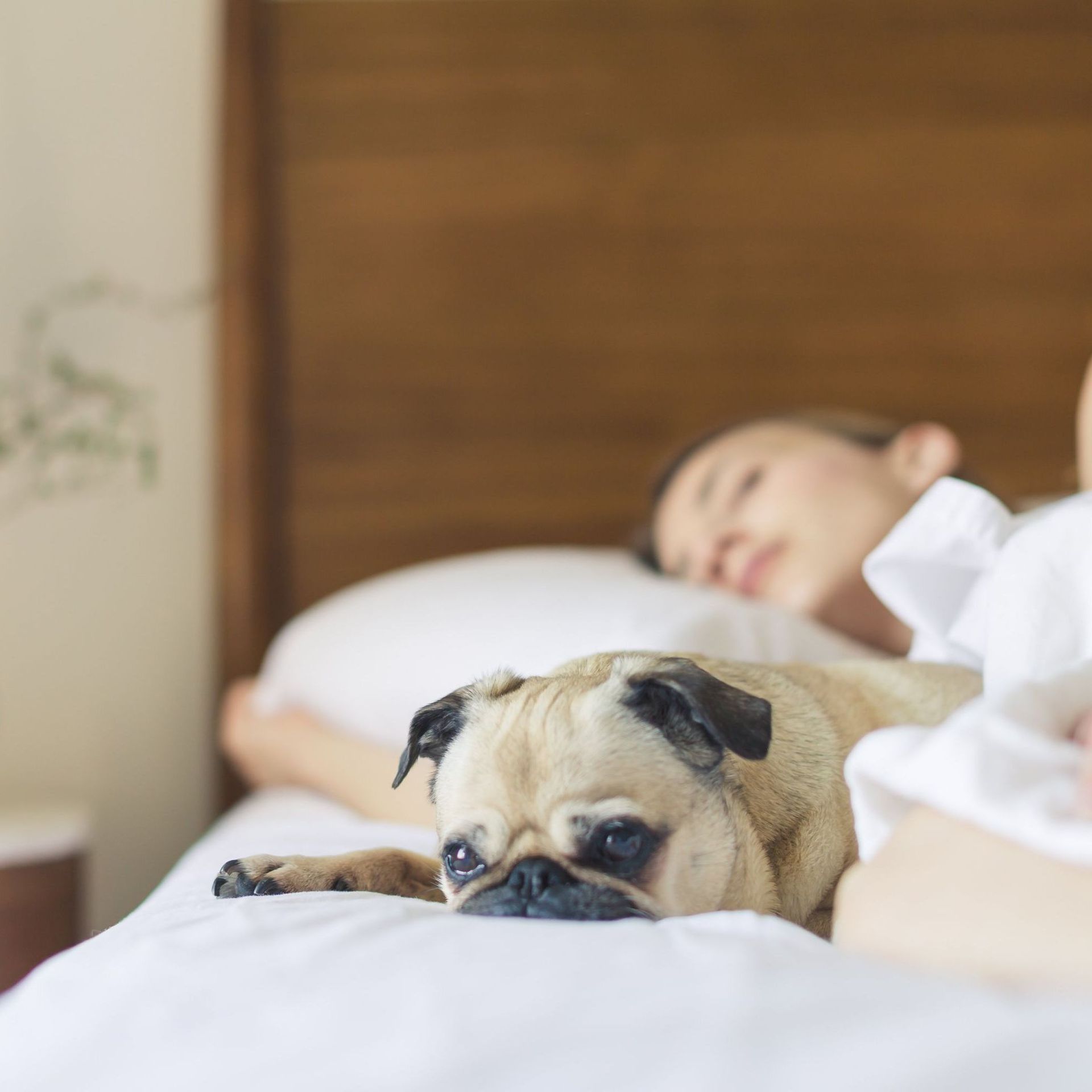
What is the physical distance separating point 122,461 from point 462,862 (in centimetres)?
172

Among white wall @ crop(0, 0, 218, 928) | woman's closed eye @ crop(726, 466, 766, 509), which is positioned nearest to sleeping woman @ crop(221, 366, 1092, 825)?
woman's closed eye @ crop(726, 466, 766, 509)

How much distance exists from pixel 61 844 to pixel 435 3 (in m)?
1.79

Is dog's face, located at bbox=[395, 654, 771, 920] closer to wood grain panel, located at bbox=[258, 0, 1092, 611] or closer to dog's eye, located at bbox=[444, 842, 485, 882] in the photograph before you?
dog's eye, located at bbox=[444, 842, 485, 882]

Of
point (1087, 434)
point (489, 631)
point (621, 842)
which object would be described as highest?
point (1087, 434)

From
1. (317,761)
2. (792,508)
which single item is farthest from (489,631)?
(792,508)

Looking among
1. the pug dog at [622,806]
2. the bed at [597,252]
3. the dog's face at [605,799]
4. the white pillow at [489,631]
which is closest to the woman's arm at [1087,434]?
the white pillow at [489,631]

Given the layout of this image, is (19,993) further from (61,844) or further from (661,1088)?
(61,844)

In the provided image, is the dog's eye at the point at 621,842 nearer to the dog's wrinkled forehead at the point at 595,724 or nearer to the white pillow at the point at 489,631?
the dog's wrinkled forehead at the point at 595,724

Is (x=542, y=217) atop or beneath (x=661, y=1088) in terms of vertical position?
atop

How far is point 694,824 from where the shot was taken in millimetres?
829

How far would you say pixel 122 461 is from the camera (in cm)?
231

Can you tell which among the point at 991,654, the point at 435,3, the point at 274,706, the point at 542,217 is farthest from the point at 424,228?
the point at 991,654

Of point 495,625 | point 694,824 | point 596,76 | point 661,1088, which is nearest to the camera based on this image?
point 661,1088

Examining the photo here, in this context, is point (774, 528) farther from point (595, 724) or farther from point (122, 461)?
point (122, 461)
